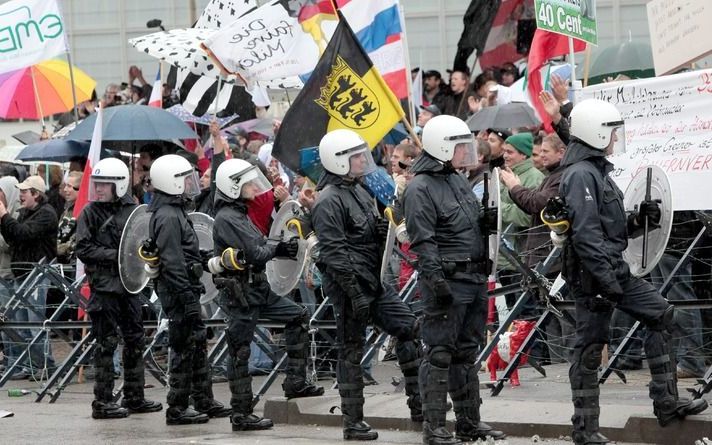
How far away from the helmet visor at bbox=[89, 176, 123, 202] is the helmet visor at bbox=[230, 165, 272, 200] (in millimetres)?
1625

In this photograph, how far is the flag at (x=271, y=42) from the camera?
50.4 ft

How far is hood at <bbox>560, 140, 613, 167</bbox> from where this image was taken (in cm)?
1003

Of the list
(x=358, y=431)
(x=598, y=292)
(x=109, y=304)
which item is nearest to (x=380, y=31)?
(x=109, y=304)

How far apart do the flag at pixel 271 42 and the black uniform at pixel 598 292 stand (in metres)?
5.81

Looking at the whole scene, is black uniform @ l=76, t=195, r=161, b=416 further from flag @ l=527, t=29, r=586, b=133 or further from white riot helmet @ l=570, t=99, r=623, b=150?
white riot helmet @ l=570, t=99, r=623, b=150

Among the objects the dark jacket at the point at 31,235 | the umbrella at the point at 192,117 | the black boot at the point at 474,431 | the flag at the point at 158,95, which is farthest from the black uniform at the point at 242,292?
the flag at the point at 158,95

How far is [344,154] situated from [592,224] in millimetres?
2391

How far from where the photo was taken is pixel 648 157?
39.2 ft

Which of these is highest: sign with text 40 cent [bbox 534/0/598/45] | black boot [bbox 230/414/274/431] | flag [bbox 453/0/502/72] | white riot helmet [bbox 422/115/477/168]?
flag [bbox 453/0/502/72]

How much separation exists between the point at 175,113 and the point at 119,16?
23.0 ft

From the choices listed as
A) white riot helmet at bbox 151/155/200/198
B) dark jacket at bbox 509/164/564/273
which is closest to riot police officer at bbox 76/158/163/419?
white riot helmet at bbox 151/155/200/198

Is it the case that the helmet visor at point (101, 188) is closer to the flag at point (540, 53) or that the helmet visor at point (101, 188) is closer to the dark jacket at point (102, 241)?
the dark jacket at point (102, 241)

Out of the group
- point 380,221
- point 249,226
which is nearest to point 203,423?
point 249,226

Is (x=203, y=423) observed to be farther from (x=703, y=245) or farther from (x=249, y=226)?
(x=703, y=245)
